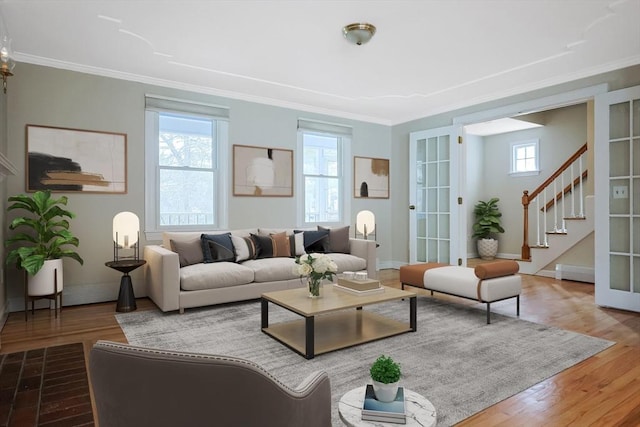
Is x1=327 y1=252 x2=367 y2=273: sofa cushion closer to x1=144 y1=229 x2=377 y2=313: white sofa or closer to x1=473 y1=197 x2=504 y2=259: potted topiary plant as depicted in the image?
x1=144 y1=229 x2=377 y2=313: white sofa

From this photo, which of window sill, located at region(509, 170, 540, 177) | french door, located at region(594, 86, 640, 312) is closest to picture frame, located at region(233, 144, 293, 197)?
french door, located at region(594, 86, 640, 312)

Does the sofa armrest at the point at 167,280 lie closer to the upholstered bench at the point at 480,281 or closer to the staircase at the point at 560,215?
the upholstered bench at the point at 480,281

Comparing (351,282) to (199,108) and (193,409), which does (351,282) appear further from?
(199,108)

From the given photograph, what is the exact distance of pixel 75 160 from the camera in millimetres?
4207

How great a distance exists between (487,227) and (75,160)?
7.49 m

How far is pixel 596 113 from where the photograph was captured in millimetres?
4203

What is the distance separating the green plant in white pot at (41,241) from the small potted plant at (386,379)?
3.51m

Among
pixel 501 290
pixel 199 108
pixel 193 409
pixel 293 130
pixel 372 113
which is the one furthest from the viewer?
pixel 372 113

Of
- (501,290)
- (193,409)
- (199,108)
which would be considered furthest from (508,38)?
(193,409)

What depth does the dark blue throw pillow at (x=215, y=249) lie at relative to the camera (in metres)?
4.38

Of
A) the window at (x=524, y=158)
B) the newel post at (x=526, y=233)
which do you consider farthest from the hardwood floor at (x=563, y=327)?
the window at (x=524, y=158)

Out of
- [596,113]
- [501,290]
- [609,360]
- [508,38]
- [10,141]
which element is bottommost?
[609,360]

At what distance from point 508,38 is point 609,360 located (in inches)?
113

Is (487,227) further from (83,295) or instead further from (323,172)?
(83,295)
